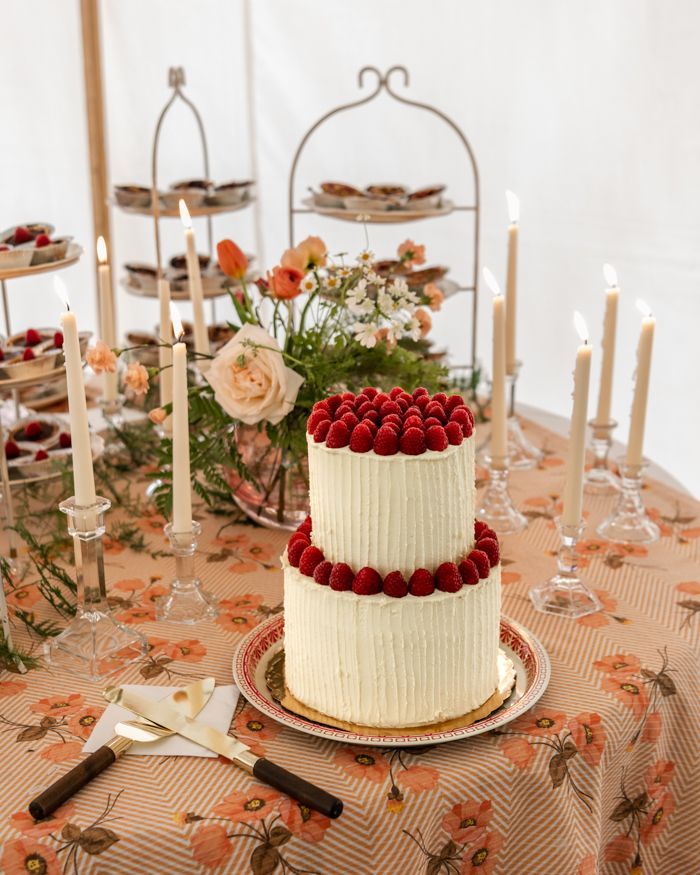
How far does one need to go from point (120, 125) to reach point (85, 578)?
2.68 m

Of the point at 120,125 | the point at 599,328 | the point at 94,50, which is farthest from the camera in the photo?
the point at 120,125

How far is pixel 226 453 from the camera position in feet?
4.52

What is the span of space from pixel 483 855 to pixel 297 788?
0.65 ft

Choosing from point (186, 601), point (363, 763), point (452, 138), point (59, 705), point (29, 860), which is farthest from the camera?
point (452, 138)

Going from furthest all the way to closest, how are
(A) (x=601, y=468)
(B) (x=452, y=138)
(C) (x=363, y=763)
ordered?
(B) (x=452, y=138), (A) (x=601, y=468), (C) (x=363, y=763)

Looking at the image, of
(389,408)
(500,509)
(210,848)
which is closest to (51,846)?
(210,848)

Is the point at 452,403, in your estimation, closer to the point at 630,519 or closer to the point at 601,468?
the point at 630,519

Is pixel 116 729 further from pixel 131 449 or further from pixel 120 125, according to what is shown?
pixel 120 125

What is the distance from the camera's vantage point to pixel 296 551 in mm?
1001

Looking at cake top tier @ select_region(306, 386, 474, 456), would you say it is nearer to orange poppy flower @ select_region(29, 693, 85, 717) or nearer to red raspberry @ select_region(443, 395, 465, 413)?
red raspberry @ select_region(443, 395, 465, 413)

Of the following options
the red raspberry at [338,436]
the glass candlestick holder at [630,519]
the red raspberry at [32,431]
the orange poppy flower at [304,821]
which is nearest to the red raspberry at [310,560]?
the red raspberry at [338,436]

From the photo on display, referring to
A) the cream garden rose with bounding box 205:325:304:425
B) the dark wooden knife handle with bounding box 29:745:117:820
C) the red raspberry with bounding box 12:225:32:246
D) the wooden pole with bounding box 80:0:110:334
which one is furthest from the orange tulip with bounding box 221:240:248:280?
the wooden pole with bounding box 80:0:110:334

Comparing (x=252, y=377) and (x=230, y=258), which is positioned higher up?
(x=230, y=258)

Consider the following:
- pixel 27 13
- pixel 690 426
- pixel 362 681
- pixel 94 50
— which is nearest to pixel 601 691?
pixel 362 681
